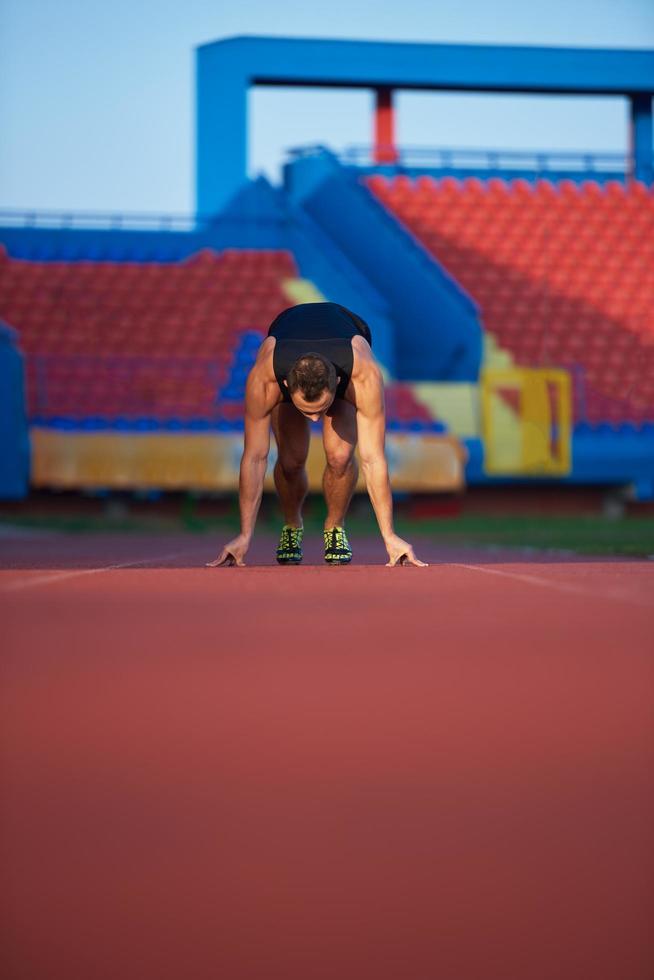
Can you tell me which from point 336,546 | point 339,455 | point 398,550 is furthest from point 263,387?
point 336,546

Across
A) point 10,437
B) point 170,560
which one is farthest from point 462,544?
point 10,437

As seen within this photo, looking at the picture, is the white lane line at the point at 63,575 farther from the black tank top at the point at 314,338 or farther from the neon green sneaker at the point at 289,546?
the black tank top at the point at 314,338

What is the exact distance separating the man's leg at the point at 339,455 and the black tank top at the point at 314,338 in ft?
0.84

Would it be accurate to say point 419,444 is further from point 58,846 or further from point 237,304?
point 58,846

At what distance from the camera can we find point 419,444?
51.9ft

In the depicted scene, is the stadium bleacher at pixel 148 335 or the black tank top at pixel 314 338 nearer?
the black tank top at pixel 314 338

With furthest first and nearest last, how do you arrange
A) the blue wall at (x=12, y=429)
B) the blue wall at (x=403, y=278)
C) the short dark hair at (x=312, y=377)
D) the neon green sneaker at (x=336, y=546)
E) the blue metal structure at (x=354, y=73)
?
the blue metal structure at (x=354, y=73) < the blue wall at (x=403, y=278) < the blue wall at (x=12, y=429) < the neon green sneaker at (x=336, y=546) < the short dark hair at (x=312, y=377)

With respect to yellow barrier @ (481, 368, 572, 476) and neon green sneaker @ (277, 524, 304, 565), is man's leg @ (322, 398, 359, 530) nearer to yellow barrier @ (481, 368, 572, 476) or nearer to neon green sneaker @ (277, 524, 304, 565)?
neon green sneaker @ (277, 524, 304, 565)

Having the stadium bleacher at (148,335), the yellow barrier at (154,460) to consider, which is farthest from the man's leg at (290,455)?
the stadium bleacher at (148,335)

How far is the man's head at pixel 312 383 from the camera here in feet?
17.8

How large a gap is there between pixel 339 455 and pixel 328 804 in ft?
14.8

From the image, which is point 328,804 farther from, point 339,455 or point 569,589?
point 339,455

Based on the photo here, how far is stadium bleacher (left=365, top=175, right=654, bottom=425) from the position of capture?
62.6 feet

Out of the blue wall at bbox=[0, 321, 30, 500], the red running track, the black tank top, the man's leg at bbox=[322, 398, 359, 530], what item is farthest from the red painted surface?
the red running track
